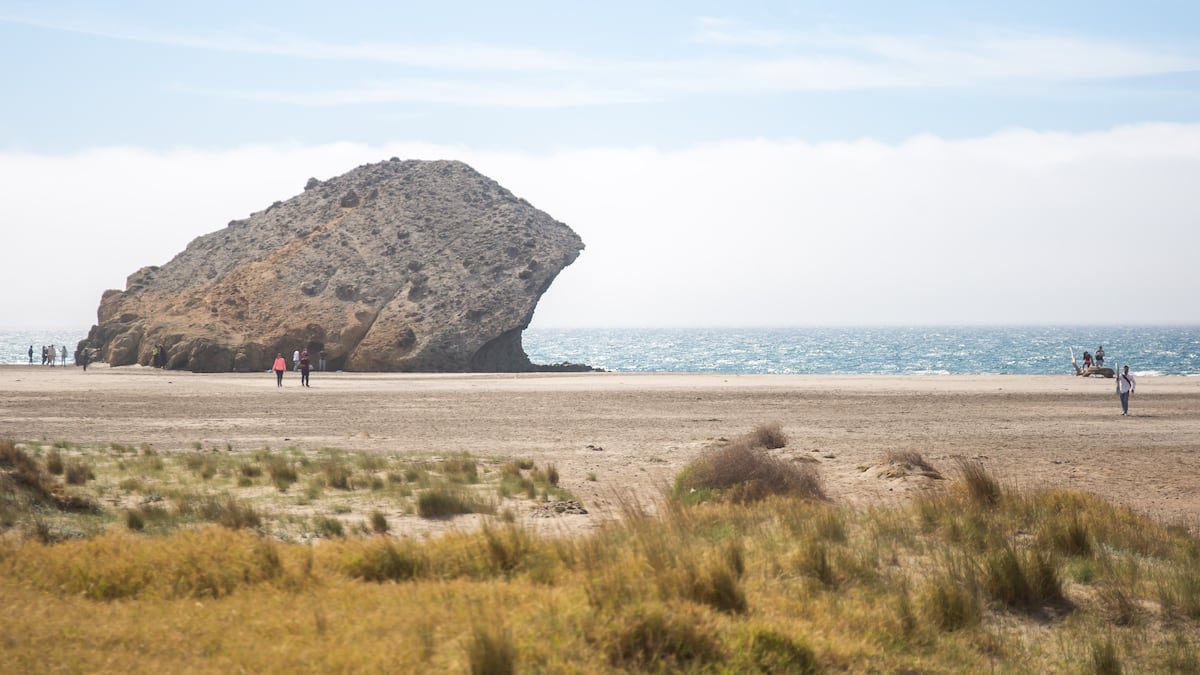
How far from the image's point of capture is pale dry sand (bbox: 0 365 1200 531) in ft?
58.4

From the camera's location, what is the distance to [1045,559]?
9.41 meters

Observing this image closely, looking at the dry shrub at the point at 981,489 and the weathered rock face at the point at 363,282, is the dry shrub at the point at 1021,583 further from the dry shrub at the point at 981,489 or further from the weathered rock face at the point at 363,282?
the weathered rock face at the point at 363,282

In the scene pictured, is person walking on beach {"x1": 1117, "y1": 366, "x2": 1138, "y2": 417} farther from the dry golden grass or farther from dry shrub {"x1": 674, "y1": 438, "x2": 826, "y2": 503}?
the dry golden grass

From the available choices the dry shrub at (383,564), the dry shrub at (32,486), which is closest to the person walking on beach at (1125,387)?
the dry shrub at (383,564)

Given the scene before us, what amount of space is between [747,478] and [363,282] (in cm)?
6143

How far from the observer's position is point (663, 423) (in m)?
29.4

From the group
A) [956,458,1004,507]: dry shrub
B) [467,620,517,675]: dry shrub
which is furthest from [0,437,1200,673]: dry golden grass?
[956,458,1004,507]: dry shrub

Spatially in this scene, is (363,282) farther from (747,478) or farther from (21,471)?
(747,478)

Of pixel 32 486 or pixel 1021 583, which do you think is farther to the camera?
pixel 32 486

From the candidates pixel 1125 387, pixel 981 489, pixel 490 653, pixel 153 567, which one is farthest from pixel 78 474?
pixel 1125 387

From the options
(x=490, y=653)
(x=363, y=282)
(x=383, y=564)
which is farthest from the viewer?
(x=363, y=282)

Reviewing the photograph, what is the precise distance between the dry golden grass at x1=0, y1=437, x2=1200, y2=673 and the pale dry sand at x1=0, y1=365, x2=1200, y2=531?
99.9 inches

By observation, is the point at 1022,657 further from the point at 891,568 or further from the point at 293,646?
the point at 293,646

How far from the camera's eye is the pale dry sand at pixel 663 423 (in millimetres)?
17797
